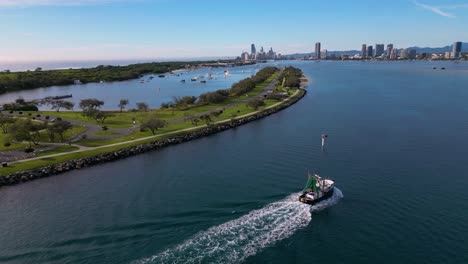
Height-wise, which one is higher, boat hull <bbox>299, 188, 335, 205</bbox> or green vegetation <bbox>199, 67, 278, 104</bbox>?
green vegetation <bbox>199, 67, 278, 104</bbox>

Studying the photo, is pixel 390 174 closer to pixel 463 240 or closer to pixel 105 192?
pixel 463 240

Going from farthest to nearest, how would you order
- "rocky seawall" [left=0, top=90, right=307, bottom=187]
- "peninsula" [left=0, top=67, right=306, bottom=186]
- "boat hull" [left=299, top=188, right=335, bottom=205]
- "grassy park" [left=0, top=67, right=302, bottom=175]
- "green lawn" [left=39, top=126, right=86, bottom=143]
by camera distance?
"green lawn" [left=39, top=126, right=86, bottom=143] → "grassy park" [left=0, top=67, right=302, bottom=175] → "peninsula" [left=0, top=67, right=306, bottom=186] → "rocky seawall" [left=0, top=90, right=307, bottom=187] → "boat hull" [left=299, top=188, right=335, bottom=205]

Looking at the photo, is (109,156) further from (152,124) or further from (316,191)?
(316,191)

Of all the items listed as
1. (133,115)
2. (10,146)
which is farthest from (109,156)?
(133,115)

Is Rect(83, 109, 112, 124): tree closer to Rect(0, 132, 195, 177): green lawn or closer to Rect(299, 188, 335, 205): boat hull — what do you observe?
Rect(0, 132, 195, 177): green lawn

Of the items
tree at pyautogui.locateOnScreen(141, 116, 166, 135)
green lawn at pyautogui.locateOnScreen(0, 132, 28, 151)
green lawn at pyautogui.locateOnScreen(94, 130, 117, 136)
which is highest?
tree at pyautogui.locateOnScreen(141, 116, 166, 135)

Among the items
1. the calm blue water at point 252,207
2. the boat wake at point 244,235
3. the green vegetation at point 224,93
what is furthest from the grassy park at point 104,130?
the boat wake at point 244,235

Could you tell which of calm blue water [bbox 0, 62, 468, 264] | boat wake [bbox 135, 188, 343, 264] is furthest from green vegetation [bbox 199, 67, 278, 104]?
boat wake [bbox 135, 188, 343, 264]

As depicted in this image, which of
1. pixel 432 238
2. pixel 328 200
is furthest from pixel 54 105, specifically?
pixel 432 238
